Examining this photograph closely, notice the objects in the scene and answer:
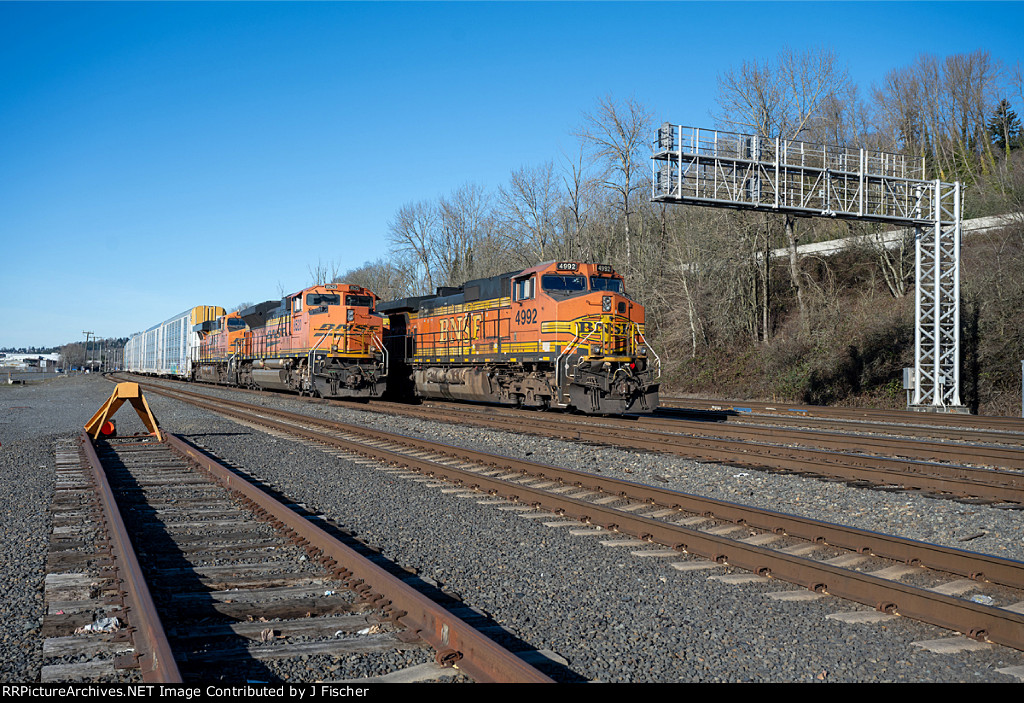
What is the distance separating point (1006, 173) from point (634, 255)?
53.0ft

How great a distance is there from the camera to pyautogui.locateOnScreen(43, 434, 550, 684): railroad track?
3.47m

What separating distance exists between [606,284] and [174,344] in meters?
43.6

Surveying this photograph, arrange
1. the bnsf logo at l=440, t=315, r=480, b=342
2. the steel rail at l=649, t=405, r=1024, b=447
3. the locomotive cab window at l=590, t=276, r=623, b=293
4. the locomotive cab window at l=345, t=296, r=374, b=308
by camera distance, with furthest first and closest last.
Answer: the locomotive cab window at l=345, t=296, r=374, b=308 < the bnsf logo at l=440, t=315, r=480, b=342 < the locomotive cab window at l=590, t=276, r=623, b=293 < the steel rail at l=649, t=405, r=1024, b=447

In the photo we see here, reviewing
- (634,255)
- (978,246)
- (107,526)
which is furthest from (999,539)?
(634,255)

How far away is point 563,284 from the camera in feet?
56.0

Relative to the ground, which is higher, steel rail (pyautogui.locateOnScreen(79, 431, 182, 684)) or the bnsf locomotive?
the bnsf locomotive

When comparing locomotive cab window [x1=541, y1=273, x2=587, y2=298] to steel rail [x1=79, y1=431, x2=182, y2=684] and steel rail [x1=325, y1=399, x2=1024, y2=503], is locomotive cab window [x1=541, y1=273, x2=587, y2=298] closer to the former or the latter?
steel rail [x1=325, y1=399, x2=1024, y2=503]

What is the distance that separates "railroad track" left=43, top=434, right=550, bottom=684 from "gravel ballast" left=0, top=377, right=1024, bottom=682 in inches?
8.3

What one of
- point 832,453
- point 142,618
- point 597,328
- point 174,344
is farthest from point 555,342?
point 174,344

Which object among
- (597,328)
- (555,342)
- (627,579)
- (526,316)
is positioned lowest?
(627,579)

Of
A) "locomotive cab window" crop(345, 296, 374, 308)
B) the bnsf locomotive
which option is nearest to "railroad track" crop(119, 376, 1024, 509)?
the bnsf locomotive

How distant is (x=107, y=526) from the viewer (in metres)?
6.27

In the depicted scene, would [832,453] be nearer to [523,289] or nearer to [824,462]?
[824,462]

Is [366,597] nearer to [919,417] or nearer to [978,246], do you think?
[919,417]
